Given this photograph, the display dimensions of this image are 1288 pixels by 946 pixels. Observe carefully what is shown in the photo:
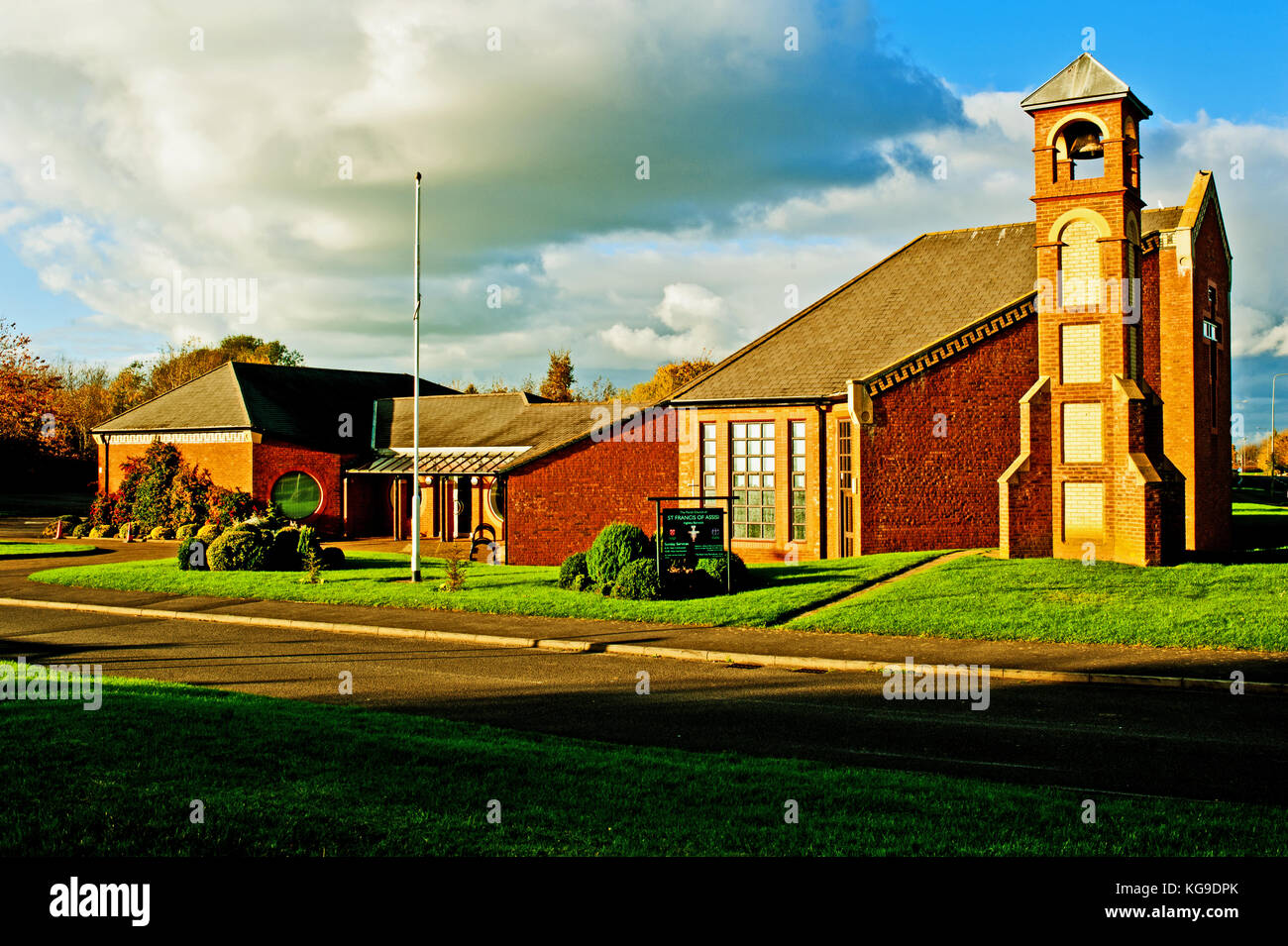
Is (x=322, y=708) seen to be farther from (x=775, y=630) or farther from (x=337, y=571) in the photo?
(x=337, y=571)

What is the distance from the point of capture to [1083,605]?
1728 centimetres

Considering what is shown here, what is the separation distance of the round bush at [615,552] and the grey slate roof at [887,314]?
7.61 m

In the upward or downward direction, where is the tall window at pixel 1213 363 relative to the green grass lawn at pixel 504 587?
upward

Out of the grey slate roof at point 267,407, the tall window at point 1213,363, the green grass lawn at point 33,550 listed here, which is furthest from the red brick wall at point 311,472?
the tall window at point 1213,363

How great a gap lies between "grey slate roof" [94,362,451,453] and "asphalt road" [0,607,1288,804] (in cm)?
2612

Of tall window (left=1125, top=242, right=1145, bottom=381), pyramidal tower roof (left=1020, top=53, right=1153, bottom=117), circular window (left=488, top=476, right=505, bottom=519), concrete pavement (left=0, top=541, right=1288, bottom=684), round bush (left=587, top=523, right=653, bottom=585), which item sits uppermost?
pyramidal tower roof (left=1020, top=53, right=1153, bottom=117)

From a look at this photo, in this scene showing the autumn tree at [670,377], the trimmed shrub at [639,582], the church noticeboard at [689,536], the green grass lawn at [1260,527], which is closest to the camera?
the trimmed shrub at [639,582]

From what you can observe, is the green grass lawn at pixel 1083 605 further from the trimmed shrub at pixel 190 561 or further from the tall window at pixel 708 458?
the trimmed shrub at pixel 190 561

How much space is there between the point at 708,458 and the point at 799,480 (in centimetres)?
292

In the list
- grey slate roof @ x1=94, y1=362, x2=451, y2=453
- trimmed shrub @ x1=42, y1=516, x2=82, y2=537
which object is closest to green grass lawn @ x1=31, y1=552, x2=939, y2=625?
grey slate roof @ x1=94, y1=362, x2=451, y2=453

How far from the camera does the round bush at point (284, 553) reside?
27859 mm

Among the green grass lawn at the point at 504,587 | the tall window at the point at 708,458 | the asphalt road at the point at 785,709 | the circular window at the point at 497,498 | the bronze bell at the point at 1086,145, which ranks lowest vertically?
the asphalt road at the point at 785,709

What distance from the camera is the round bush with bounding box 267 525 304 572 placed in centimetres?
2786

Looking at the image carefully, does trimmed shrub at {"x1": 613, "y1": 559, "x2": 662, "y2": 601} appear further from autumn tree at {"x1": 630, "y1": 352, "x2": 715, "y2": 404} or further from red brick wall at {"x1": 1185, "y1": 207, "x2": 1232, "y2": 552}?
autumn tree at {"x1": 630, "y1": 352, "x2": 715, "y2": 404}
